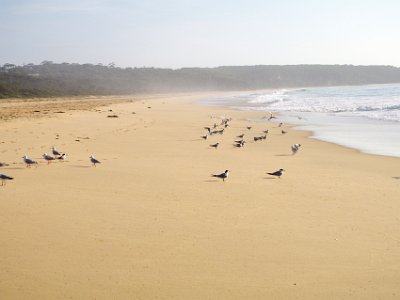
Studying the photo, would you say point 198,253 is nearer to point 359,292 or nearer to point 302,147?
point 359,292

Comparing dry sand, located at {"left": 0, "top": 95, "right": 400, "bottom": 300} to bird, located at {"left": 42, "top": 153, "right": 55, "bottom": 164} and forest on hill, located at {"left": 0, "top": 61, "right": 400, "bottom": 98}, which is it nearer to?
bird, located at {"left": 42, "top": 153, "right": 55, "bottom": 164}

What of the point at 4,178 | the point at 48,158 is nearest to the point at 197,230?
the point at 4,178

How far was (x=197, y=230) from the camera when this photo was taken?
5820 millimetres

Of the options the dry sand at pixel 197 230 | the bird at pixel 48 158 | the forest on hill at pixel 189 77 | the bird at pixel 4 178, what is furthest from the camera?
the forest on hill at pixel 189 77

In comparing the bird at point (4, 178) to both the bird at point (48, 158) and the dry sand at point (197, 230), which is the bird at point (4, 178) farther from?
the bird at point (48, 158)

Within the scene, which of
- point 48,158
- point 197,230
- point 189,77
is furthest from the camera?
point 189,77

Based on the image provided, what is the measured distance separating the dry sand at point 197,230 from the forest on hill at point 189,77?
51.2 metres

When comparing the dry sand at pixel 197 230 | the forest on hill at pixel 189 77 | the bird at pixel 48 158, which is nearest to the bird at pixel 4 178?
the dry sand at pixel 197 230

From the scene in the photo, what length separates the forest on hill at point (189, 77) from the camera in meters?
89.2

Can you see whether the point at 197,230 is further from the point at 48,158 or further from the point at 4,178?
the point at 48,158

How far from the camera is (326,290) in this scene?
14.2 feet

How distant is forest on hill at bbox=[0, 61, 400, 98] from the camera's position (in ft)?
293

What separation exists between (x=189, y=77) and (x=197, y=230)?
123895 mm

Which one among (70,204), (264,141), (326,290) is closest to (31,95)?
(264,141)
